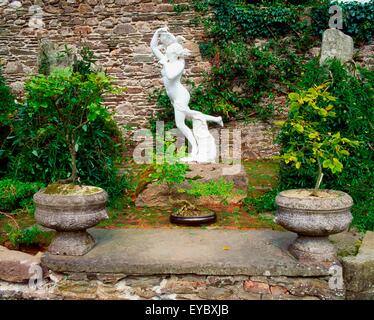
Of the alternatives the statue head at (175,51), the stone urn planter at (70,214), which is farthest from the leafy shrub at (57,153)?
the stone urn planter at (70,214)

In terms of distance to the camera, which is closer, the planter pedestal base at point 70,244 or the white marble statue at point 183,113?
the planter pedestal base at point 70,244

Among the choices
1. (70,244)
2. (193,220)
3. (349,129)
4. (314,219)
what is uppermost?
(349,129)

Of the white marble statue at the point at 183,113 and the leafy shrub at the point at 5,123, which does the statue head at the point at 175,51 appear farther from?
the leafy shrub at the point at 5,123

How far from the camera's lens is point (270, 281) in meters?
3.50

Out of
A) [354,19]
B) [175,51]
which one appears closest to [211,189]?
[175,51]

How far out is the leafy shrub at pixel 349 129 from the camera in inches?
203

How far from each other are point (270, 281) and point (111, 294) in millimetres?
1338

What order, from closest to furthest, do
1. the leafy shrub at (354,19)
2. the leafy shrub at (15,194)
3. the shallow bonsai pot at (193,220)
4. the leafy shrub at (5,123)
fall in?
the shallow bonsai pot at (193,220)
the leafy shrub at (15,194)
the leafy shrub at (5,123)
the leafy shrub at (354,19)

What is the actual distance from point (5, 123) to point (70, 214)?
11.3 ft

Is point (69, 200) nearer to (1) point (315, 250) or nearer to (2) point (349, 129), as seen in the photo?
(1) point (315, 250)

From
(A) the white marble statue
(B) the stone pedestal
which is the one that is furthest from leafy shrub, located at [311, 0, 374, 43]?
(B) the stone pedestal

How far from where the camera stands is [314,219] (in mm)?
3447

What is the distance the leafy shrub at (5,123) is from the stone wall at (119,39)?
3.71 meters

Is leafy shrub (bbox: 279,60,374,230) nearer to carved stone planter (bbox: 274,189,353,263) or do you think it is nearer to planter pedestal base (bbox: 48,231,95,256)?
carved stone planter (bbox: 274,189,353,263)
